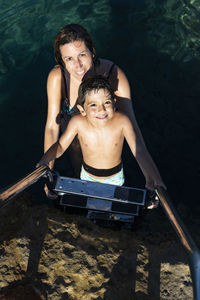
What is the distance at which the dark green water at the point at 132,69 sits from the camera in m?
4.77

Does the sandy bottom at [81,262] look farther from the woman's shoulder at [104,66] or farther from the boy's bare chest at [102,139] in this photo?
the woman's shoulder at [104,66]

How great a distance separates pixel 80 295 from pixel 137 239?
0.72 m

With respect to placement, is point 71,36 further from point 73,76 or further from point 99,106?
point 99,106

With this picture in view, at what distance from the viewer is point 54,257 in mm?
2381

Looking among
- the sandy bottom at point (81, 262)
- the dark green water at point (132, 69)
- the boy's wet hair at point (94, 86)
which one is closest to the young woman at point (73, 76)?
the boy's wet hair at point (94, 86)

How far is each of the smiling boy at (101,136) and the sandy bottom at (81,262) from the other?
541 mm

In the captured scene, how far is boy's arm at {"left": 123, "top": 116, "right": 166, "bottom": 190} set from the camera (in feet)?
8.93

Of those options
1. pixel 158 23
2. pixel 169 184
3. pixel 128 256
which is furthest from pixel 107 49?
pixel 128 256

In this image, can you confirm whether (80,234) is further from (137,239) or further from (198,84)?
(198,84)

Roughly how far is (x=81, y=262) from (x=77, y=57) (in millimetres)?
1851

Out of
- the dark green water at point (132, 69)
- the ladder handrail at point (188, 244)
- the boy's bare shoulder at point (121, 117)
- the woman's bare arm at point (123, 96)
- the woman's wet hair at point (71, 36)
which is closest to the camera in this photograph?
the ladder handrail at point (188, 244)

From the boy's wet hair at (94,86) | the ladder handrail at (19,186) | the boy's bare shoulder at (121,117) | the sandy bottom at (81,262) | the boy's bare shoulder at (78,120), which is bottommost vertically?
the sandy bottom at (81,262)

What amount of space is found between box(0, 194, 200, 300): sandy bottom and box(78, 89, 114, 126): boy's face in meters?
0.96

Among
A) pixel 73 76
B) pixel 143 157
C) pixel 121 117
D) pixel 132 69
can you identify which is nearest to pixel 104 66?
pixel 73 76
